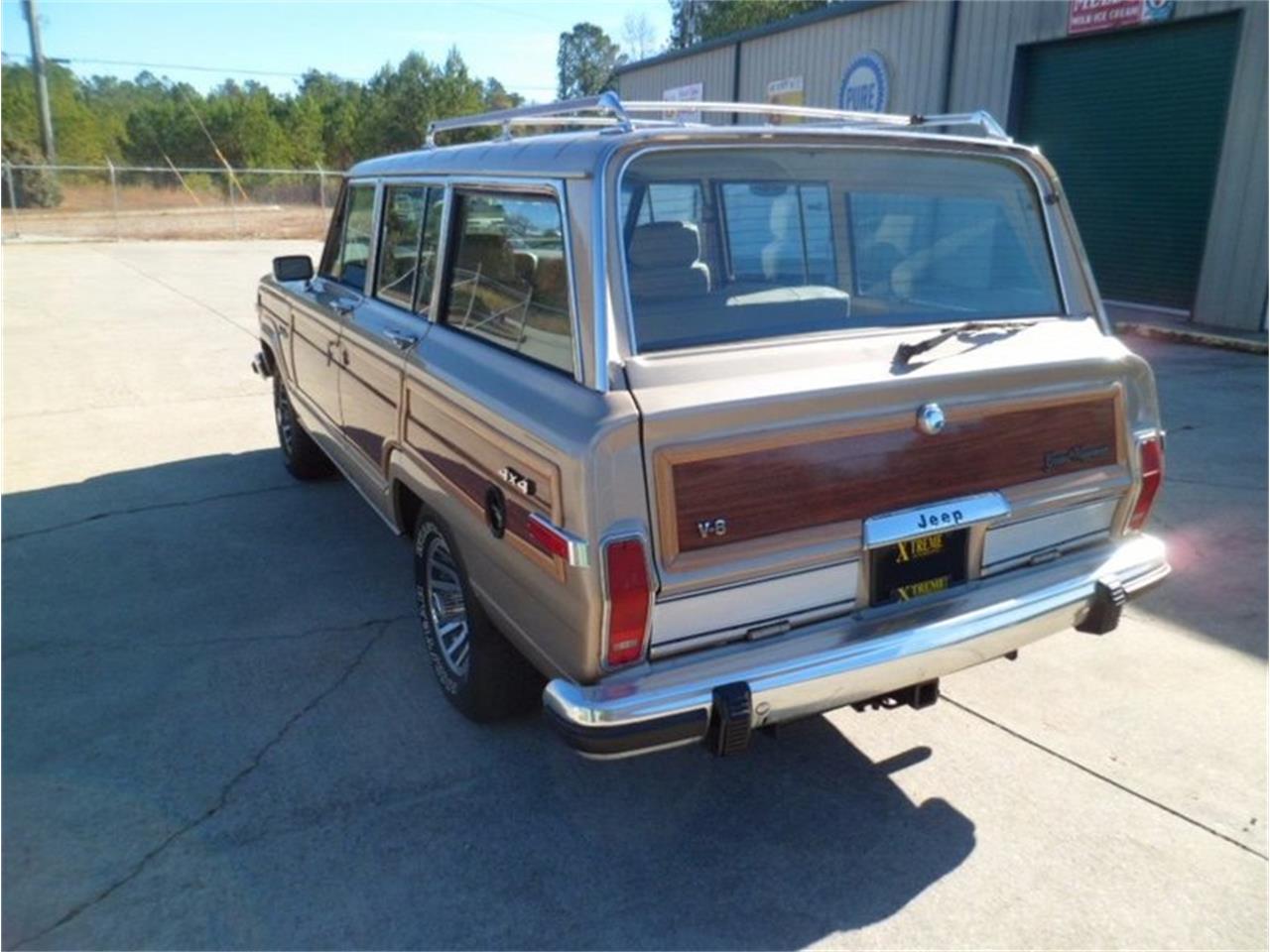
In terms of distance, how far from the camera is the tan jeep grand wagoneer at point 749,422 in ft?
7.91

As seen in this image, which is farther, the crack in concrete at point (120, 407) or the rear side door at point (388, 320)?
the crack in concrete at point (120, 407)

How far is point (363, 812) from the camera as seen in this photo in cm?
296

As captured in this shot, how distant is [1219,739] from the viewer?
3.30m

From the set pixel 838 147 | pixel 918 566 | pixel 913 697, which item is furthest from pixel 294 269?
pixel 913 697

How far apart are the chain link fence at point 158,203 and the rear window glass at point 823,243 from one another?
2699cm

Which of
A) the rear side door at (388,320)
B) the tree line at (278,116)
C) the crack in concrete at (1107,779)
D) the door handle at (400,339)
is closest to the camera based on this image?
the crack in concrete at (1107,779)

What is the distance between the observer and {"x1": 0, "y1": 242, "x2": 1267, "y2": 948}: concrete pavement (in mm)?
2559

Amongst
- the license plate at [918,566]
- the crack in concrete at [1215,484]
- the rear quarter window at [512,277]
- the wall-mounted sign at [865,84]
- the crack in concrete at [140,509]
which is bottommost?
the crack in concrete at [140,509]

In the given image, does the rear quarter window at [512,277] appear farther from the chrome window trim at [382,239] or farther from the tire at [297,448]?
the tire at [297,448]

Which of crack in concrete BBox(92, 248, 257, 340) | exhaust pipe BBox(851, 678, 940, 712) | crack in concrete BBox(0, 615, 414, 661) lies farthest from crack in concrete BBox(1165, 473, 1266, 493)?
crack in concrete BBox(92, 248, 257, 340)

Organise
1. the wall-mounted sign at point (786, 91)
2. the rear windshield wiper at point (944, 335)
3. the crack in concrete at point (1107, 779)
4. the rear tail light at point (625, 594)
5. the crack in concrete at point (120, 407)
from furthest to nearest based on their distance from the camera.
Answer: the wall-mounted sign at point (786, 91)
the crack in concrete at point (120, 407)
the crack in concrete at point (1107, 779)
the rear windshield wiper at point (944, 335)
the rear tail light at point (625, 594)

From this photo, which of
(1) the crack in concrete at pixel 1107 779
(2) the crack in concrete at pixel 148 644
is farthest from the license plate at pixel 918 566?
(2) the crack in concrete at pixel 148 644

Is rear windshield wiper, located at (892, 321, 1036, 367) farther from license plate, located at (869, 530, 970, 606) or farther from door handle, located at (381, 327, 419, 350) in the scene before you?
door handle, located at (381, 327, 419, 350)

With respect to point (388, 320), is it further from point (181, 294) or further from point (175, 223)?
point (175, 223)
